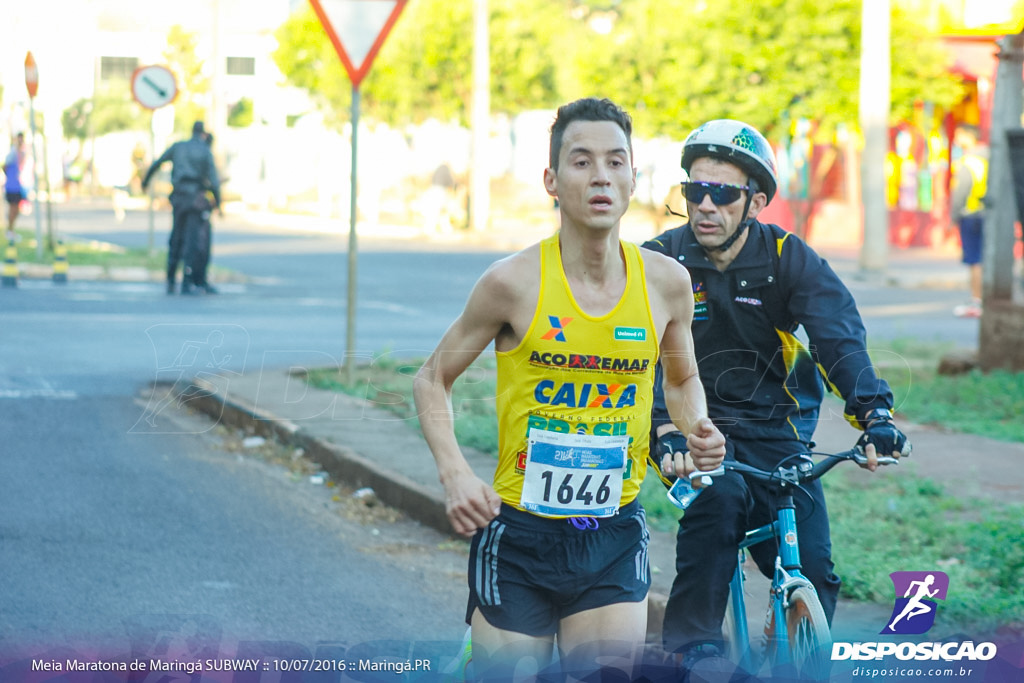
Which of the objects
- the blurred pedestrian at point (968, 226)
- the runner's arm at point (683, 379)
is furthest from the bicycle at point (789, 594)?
the blurred pedestrian at point (968, 226)

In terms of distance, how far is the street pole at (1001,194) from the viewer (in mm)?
12094

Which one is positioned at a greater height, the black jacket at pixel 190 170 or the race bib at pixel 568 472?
the black jacket at pixel 190 170

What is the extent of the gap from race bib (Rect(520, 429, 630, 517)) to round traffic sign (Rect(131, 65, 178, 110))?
19.0 meters

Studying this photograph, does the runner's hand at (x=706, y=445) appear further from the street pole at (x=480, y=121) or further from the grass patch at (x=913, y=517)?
the street pole at (x=480, y=121)

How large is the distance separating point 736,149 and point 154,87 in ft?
61.0

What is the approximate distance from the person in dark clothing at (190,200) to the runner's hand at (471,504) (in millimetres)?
15116

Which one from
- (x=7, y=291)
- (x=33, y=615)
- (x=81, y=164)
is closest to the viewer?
(x=33, y=615)

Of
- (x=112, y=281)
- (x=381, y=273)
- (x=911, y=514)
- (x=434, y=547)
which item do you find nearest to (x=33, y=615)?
(x=434, y=547)

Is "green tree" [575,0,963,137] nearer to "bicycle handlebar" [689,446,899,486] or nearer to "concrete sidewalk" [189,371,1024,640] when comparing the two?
"concrete sidewalk" [189,371,1024,640]

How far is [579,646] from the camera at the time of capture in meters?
3.55

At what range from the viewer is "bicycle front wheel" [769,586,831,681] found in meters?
3.78

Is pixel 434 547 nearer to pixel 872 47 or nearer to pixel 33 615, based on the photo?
pixel 33 615

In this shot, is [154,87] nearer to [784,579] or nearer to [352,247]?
[352,247]

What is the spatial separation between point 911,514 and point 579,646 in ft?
12.4
